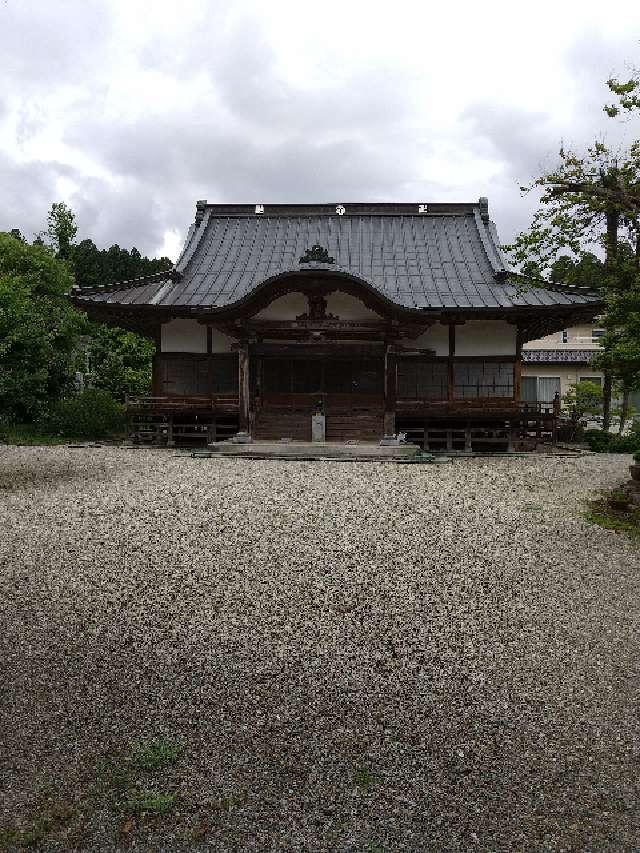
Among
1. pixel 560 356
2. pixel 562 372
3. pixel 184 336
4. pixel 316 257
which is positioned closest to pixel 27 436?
pixel 184 336

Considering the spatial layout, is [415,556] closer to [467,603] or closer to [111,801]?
[467,603]

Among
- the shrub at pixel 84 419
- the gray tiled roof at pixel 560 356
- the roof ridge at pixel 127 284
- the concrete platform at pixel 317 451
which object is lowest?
the concrete platform at pixel 317 451

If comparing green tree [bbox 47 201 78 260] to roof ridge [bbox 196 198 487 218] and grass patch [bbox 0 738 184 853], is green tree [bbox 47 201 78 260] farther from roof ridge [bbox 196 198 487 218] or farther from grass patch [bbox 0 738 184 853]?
grass patch [bbox 0 738 184 853]

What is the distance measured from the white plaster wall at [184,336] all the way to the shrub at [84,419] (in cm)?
359

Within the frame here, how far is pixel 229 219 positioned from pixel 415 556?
1903cm

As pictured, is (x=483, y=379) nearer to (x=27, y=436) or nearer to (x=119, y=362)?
(x=27, y=436)

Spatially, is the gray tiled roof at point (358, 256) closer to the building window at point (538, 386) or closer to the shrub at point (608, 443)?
the shrub at point (608, 443)

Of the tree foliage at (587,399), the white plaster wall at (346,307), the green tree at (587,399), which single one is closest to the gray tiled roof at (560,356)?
the green tree at (587,399)

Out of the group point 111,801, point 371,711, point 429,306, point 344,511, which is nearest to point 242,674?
point 371,711

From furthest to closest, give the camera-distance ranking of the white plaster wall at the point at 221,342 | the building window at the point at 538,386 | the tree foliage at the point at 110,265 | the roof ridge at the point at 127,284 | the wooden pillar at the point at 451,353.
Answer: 1. the tree foliage at the point at 110,265
2. the building window at the point at 538,386
3. the white plaster wall at the point at 221,342
4. the wooden pillar at the point at 451,353
5. the roof ridge at the point at 127,284

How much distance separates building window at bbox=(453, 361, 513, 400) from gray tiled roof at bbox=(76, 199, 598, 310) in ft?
6.39

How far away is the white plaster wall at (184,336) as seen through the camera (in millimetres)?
17781

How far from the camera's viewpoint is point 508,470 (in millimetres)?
12617

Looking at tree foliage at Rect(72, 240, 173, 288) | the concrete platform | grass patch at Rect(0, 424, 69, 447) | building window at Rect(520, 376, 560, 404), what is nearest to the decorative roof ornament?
the concrete platform
